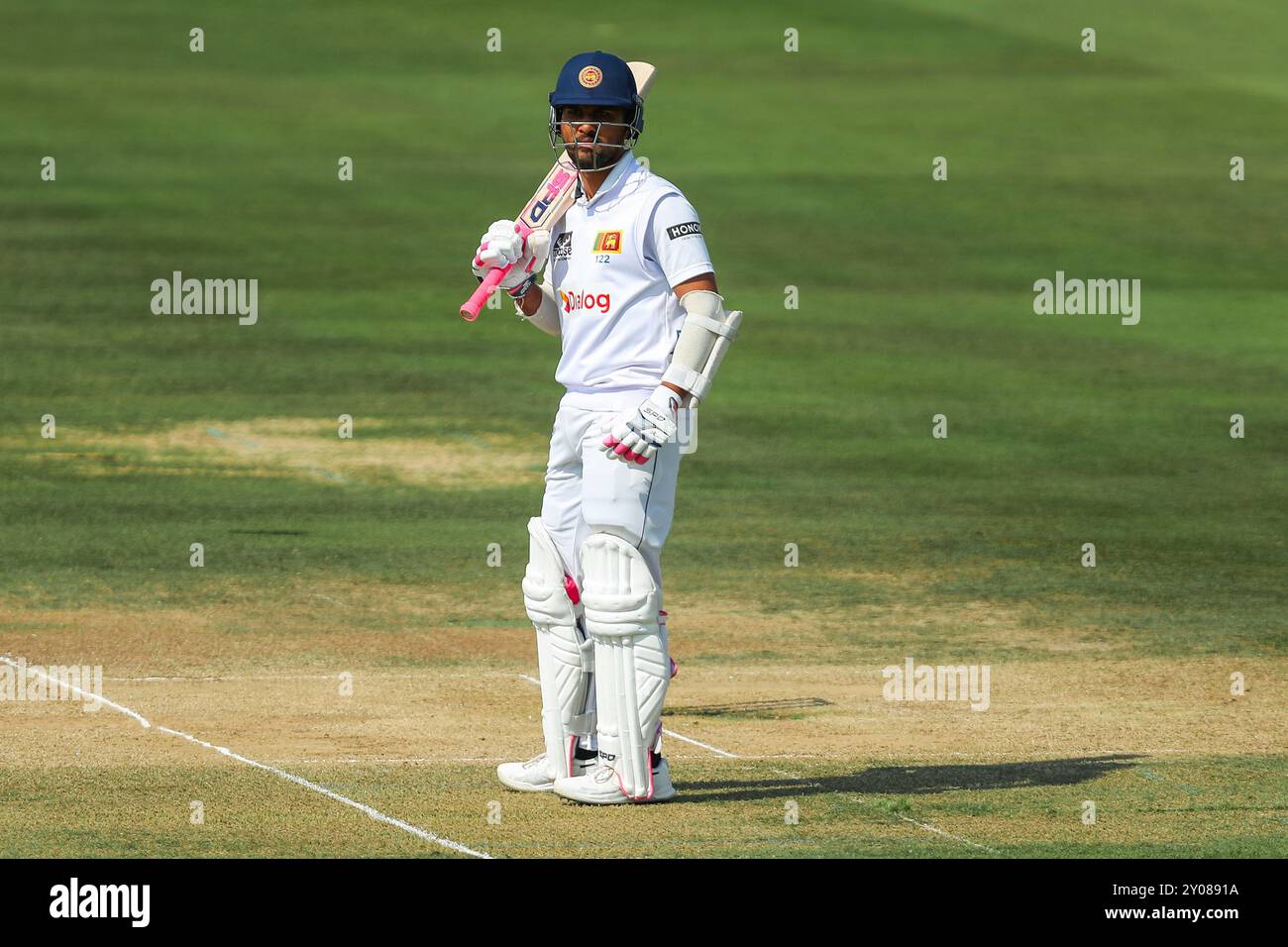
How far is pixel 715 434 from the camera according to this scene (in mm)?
22859

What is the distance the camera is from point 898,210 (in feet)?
112

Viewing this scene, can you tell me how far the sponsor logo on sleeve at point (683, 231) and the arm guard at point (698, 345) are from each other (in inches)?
10.9

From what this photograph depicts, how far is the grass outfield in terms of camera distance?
1044 centimetres

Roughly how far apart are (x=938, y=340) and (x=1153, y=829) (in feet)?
60.1

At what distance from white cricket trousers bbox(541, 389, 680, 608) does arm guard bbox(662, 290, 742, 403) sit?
0.28 metres

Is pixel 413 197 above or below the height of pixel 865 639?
above

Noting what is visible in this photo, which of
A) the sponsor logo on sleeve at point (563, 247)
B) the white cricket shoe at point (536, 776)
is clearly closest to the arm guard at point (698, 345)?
the sponsor logo on sleeve at point (563, 247)

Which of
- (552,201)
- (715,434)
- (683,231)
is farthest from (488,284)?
(715,434)

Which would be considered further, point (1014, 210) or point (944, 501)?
point (1014, 210)

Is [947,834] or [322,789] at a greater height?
[322,789]

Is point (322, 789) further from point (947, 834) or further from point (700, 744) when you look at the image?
point (947, 834)

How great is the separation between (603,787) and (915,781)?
1624mm

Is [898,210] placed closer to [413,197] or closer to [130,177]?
[413,197]

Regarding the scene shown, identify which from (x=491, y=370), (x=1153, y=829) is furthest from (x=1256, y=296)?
(x=1153, y=829)
